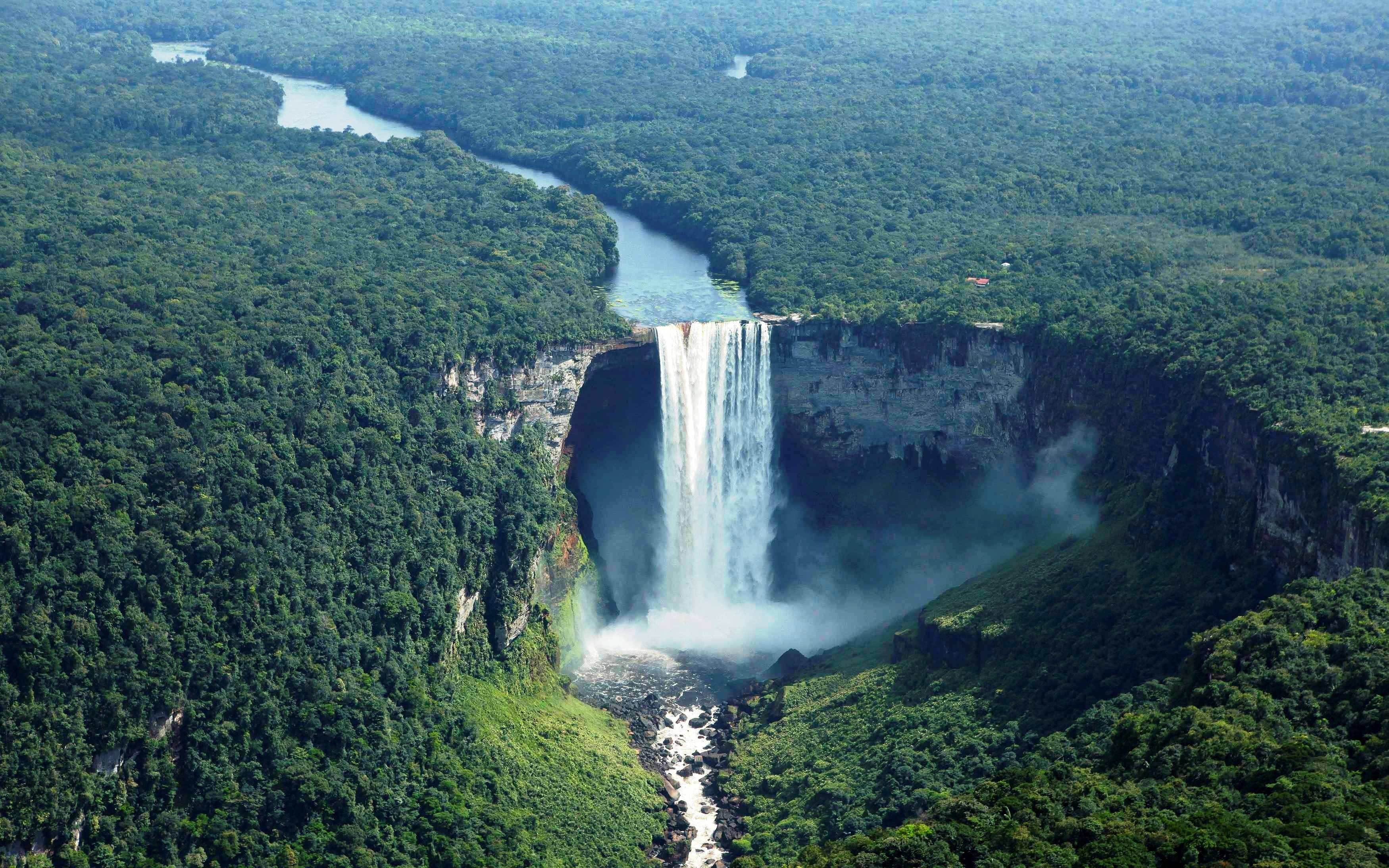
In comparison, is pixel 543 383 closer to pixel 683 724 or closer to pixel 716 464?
pixel 716 464

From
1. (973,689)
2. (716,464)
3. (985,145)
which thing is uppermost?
(985,145)

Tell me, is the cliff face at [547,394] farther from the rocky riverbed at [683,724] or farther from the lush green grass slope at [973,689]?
the lush green grass slope at [973,689]

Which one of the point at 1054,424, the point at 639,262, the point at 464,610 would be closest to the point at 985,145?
the point at 639,262

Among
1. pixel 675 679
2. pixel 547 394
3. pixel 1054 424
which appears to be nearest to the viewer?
pixel 675 679

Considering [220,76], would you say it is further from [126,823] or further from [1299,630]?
[1299,630]

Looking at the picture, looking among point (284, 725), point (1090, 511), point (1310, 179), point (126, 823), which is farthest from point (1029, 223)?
point (126, 823)

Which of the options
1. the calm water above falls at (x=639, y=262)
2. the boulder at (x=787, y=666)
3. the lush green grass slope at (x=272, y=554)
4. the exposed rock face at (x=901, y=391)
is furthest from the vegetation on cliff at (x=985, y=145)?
the lush green grass slope at (x=272, y=554)
